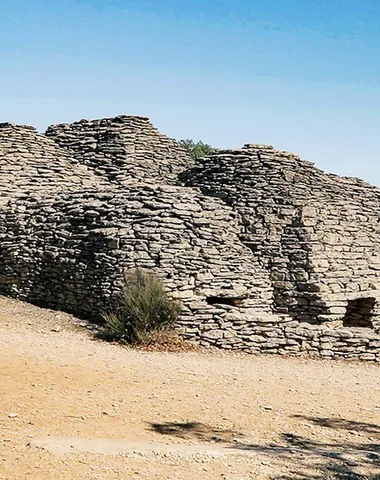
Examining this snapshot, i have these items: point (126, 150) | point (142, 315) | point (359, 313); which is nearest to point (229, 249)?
point (142, 315)

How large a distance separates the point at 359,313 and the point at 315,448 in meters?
8.11

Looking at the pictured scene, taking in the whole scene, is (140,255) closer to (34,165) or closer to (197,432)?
(197,432)

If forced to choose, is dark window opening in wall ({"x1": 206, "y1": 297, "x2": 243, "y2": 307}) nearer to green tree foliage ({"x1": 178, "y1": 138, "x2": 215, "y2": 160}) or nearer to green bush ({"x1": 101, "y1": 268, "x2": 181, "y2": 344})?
green bush ({"x1": 101, "y1": 268, "x2": 181, "y2": 344})

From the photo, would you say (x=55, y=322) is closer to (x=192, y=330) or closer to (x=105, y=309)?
(x=105, y=309)

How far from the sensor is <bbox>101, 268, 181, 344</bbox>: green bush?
11123 millimetres

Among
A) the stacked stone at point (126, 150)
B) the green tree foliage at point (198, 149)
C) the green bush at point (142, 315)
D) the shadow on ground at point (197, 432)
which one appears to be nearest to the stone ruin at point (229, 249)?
the green bush at point (142, 315)

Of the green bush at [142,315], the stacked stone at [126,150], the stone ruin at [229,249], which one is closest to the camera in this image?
the green bush at [142,315]

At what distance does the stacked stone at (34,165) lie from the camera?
16.8 metres

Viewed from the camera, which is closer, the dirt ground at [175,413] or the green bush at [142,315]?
the dirt ground at [175,413]

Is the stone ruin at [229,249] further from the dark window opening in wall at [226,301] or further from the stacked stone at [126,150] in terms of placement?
the stacked stone at [126,150]

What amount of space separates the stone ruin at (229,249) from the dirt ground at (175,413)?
0.76m

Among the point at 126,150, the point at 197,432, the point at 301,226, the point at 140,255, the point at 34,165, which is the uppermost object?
the point at 126,150

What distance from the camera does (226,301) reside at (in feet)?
41.2

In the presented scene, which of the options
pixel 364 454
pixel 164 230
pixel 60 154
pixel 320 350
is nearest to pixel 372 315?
pixel 320 350
